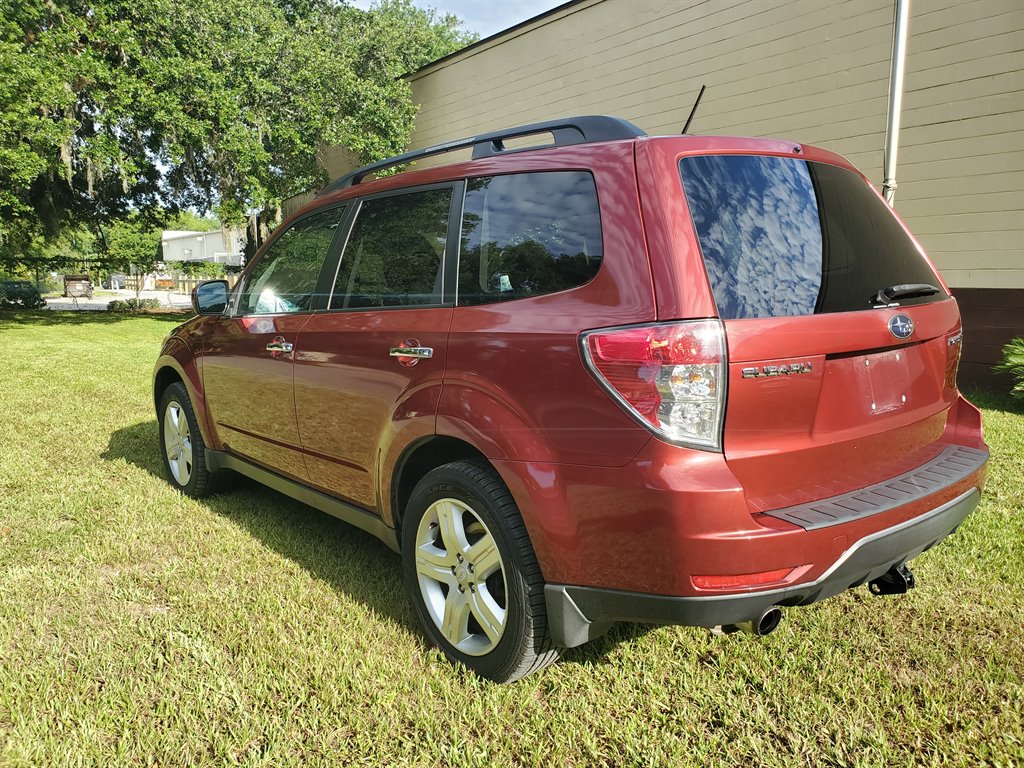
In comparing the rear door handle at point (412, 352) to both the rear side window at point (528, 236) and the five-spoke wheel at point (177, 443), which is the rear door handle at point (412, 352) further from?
the five-spoke wheel at point (177, 443)

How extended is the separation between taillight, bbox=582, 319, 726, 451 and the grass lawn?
1048 mm

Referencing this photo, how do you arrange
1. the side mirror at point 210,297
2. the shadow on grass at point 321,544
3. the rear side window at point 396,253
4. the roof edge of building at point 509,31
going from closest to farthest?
the rear side window at point 396,253, the shadow on grass at point 321,544, the side mirror at point 210,297, the roof edge of building at point 509,31

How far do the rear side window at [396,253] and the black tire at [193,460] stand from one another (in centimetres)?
181

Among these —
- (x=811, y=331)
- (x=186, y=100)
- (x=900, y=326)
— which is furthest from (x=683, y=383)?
(x=186, y=100)

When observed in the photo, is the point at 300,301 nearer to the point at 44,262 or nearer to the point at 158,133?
the point at 158,133

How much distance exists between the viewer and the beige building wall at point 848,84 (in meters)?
7.39

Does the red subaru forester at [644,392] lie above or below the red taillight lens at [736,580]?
above

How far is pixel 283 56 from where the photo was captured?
18.0 m

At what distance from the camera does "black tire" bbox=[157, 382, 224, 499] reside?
442 cm

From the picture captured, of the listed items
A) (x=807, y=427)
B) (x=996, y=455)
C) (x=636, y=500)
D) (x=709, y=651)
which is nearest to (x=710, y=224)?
(x=807, y=427)

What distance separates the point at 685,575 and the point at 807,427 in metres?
0.58

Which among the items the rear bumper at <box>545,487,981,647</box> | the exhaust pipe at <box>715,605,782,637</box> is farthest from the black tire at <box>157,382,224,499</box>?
the exhaust pipe at <box>715,605,782,637</box>

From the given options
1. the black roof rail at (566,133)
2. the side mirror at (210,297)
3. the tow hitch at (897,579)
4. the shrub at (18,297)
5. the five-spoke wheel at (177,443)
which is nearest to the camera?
the tow hitch at (897,579)

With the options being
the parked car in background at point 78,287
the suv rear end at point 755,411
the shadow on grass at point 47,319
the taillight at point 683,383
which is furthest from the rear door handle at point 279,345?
the parked car in background at point 78,287
